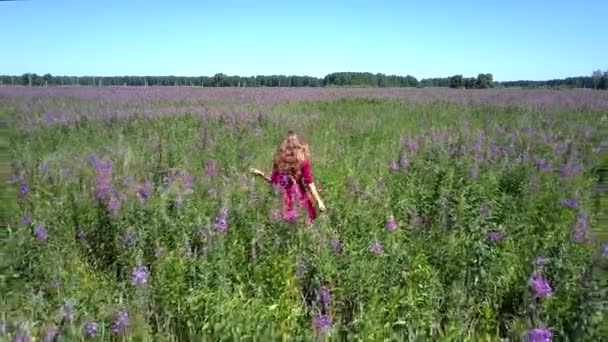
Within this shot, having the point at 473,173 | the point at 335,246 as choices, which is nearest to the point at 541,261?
the point at 335,246

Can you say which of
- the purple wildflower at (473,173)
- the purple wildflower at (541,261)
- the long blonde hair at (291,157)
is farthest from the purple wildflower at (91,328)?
the purple wildflower at (473,173)

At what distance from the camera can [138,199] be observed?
475cm

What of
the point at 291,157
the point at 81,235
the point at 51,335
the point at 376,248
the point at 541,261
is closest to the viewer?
the point at 51,335

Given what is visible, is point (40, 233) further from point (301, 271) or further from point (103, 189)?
point (301, 271)

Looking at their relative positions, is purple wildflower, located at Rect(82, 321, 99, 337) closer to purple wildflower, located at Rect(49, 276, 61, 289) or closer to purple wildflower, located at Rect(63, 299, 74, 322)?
purple wildflower, located at Rect(63, 299, 74, 322)

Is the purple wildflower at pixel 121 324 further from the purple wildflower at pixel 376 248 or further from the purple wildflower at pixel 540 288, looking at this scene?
the purple wildflower at pixel 540 288

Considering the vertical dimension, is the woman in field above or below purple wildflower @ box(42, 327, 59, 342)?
above

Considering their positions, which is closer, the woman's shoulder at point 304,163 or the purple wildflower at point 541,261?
the purple wildflower at point 541,261

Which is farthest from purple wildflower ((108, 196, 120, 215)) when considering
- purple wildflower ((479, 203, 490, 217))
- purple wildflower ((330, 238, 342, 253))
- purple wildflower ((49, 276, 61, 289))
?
purple wildflower ((479, 203, 490, 217))

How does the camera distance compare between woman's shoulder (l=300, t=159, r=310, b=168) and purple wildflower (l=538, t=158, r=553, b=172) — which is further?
purple wildflower (l=538, t=158, r=553, b=172)

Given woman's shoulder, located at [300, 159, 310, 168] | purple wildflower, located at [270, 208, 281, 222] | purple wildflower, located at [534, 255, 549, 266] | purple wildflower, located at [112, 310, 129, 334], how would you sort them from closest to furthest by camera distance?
purple wildflower, located at [112, 310, 129, 334], purple wildflower, located at [534, 255, 549, 266], purple wildflower, located at [270, 208, 281, 222], woman's shoulder, located at [300, 159, 310, 168]

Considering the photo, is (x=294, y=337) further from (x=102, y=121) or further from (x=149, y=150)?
(x=102, y=121)

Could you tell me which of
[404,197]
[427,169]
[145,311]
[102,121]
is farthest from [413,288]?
[102,121]

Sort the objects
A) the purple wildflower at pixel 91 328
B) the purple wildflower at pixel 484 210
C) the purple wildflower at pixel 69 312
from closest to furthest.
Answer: the purple wildflower at pixel 69 312 → the purple wildflower at pixel 91 328 → the purple wildflower at pixel 484 210
